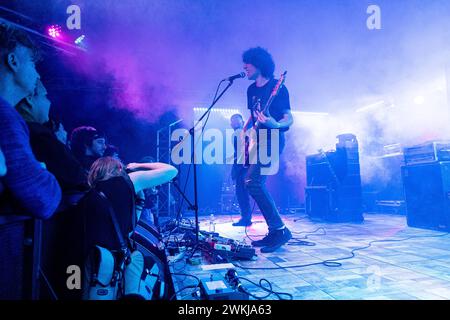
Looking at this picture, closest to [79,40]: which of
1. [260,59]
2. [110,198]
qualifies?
[260,59]

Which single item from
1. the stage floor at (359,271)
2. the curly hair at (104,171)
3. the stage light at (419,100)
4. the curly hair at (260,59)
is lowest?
the stage floor at (359,271)

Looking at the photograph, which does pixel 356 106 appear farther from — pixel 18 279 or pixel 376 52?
pixel 18 279

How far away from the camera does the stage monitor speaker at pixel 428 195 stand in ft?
12.7

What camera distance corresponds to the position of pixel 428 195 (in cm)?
414

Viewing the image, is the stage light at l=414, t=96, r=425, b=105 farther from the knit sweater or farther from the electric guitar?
the knit sweater

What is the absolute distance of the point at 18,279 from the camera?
94 cm

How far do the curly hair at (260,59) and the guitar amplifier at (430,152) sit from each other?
302 centimetres

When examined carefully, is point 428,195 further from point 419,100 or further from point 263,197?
point 419,100

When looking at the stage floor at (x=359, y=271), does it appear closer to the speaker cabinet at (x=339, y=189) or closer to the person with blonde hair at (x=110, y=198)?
the person with blonde hair at (x=110, y=198)

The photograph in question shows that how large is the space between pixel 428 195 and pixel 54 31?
764cm

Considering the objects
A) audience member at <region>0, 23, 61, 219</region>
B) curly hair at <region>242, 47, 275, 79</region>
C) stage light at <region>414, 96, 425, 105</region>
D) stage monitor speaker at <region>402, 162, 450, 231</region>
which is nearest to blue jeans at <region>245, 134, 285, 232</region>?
curly hair at <region>242, 47, 275, 79</region>

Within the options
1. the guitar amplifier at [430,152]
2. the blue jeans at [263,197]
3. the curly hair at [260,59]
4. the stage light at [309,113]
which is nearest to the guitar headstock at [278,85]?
the curly hair at [260,59]

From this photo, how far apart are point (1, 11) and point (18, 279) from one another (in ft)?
18.8

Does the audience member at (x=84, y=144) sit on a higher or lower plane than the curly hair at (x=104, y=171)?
higher
